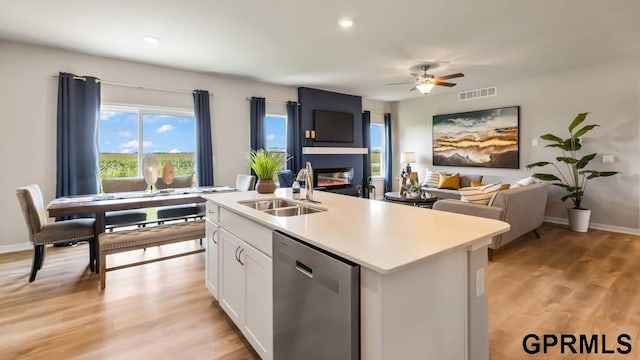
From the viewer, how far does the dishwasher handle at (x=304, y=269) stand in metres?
1.28

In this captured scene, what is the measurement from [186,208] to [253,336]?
9.47 ft

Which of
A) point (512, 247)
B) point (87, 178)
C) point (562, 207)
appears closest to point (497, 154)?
point (562, 207)

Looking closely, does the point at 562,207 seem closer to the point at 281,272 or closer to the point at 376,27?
the point at 376,27

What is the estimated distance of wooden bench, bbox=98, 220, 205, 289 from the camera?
2.71m

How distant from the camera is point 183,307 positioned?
2.45 metres

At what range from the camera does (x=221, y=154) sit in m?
5.32

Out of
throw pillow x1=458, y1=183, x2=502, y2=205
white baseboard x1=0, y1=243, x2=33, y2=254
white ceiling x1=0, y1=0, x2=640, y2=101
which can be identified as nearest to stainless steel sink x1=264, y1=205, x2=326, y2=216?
white ceiling x1=0, y1=0, x2=640, y2=101

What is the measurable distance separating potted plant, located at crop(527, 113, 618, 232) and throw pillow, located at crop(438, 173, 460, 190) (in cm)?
149

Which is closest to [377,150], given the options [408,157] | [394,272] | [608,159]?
[408,157]

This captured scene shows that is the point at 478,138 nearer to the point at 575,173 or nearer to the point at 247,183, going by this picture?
the point at 575,173

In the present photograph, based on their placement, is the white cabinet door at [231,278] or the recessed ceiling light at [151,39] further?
the recessed ceiling light at [151,39]

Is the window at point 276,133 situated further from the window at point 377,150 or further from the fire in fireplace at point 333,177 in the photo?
the window at point 377,150

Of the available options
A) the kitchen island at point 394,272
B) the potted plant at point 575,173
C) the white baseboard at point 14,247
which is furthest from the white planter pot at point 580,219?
the white baseboard at point 14,247

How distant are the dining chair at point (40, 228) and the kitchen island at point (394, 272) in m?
2.00
